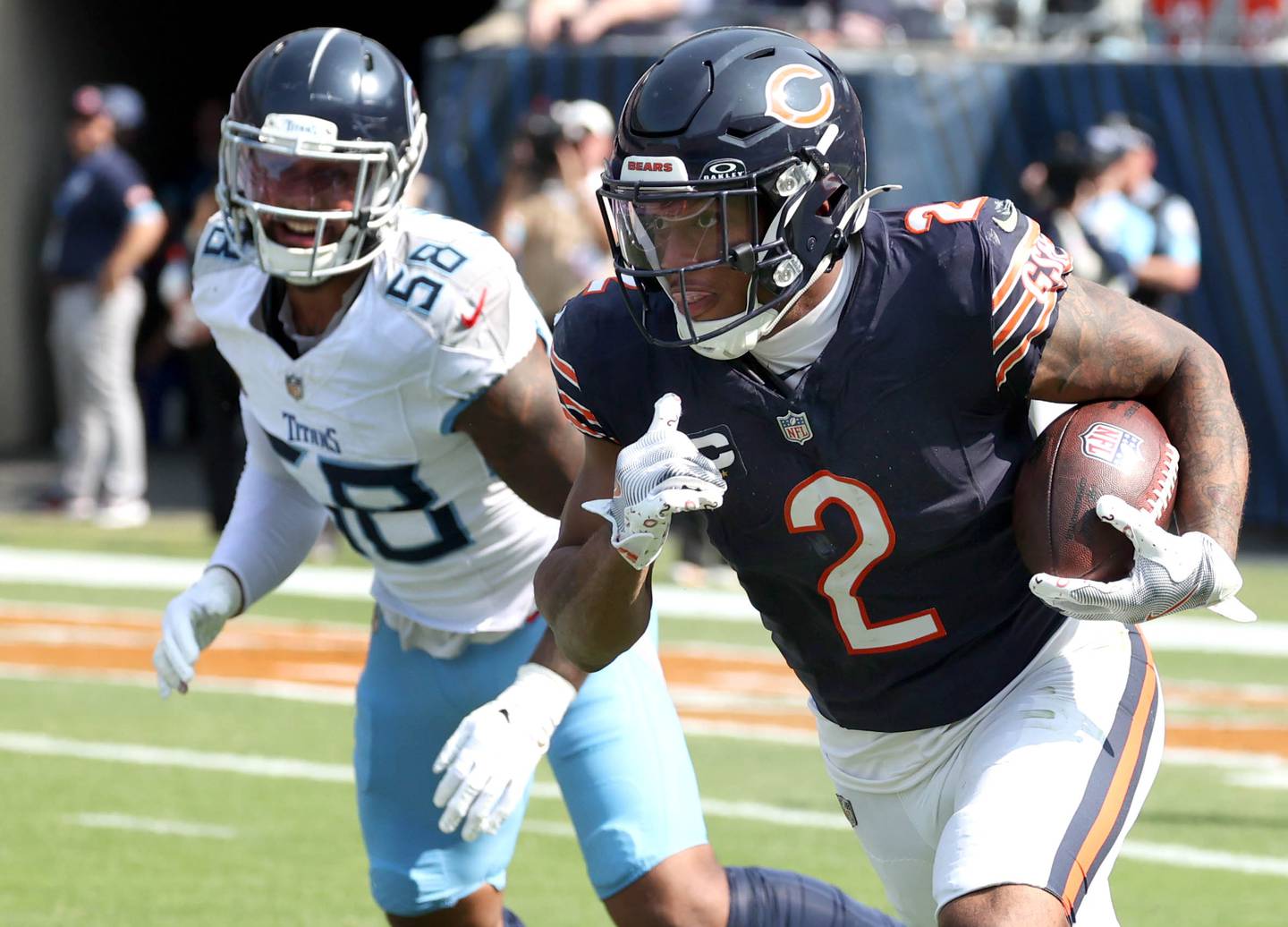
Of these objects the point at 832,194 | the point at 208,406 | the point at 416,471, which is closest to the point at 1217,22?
the point at 208,406

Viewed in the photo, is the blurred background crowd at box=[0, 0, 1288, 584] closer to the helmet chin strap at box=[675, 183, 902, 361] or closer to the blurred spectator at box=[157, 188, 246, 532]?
the blurred spectator at box=[157, 188, 246, 532]

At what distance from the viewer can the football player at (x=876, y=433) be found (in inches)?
115

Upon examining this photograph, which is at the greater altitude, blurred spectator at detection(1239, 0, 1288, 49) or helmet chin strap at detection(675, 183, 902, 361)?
helmet chin strap at detection(675, 183, 902, 361)

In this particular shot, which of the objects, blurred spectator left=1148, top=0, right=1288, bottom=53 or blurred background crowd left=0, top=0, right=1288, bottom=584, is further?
blurred spectator left=1148, top=0, right=1288, bottom=53

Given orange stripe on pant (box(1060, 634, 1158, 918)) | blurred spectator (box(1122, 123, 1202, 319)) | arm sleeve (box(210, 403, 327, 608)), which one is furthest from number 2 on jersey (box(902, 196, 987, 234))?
blurred spectator (box(1122, 123, 1202, 319))

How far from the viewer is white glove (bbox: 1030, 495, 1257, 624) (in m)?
2.76

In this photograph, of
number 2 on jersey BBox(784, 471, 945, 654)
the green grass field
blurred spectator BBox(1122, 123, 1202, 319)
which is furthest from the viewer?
blurred spectator BBox(1122, 123, 1202, 319)

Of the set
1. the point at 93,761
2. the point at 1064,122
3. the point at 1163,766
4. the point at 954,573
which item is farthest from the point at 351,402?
the point at 1064,122

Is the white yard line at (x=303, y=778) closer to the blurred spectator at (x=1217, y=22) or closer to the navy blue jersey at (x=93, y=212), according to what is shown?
the navy blue jersey at (x=93, y=212)

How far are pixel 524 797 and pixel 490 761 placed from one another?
0.36 m

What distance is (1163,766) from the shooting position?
628 cm

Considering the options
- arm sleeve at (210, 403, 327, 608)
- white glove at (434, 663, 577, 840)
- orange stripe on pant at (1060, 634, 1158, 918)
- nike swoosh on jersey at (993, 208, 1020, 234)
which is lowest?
arm sleeve at (210, 403, 327, 608)

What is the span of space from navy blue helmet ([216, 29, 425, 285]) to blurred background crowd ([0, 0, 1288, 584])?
411cm

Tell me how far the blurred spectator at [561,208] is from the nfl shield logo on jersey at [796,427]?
213 inches
